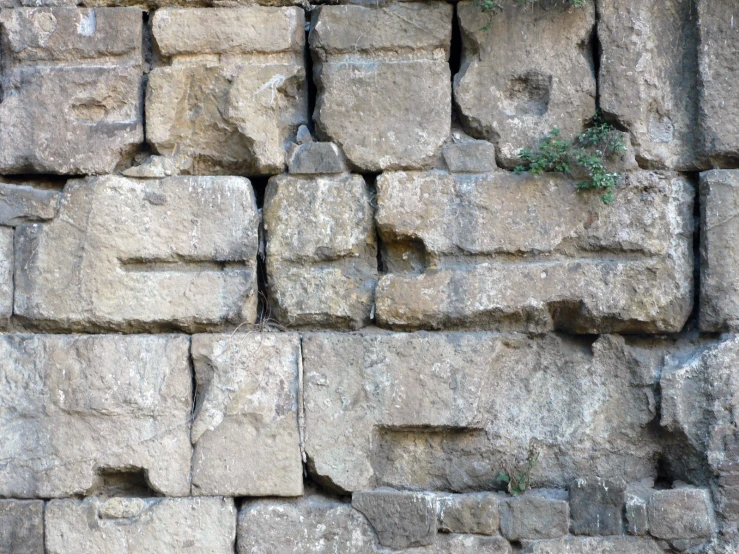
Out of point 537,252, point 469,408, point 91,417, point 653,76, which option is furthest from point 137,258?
point 653,76

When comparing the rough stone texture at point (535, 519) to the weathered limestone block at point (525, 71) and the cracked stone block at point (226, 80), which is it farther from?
the cracked stone block at point (226, 80)

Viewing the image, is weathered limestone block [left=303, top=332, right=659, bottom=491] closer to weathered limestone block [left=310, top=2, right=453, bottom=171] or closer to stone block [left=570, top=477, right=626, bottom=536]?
stone block [left=570, top=477, right=626, bottom=536]

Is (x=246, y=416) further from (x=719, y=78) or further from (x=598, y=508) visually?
(x=719, y=78)

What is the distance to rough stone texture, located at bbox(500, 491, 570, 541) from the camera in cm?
354

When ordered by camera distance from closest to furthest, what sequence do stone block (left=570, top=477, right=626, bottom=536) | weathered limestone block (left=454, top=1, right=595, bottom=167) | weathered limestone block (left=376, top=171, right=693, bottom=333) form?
stone block (left=570, top=477, right=626, bottom=536)
weathered limestone block (left=376, top=171, right=693, bottom=333)
weathered limestone block (left=454, top=1, right=595, bottom=167)

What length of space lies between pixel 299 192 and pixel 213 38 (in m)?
0.80

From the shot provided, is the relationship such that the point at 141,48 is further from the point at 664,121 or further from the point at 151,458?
the point at 664,121

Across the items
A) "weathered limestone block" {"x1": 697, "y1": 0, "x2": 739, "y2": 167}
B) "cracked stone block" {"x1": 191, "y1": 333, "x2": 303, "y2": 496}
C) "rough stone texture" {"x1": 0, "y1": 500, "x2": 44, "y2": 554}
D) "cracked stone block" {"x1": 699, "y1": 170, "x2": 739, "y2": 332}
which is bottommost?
"rough stone texture" {"x1": 0, "y1": 500, "x2": 44, "y2": 554}

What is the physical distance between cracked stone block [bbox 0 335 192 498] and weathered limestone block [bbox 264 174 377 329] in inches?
23.4

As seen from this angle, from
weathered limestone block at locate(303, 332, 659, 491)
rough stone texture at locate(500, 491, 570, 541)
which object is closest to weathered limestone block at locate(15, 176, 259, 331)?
weathered limestone block at locate(303, 332, 659, 491)

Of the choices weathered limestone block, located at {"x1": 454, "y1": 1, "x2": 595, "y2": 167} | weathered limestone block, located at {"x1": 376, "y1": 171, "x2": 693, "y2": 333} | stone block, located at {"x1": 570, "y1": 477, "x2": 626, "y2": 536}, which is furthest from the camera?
weathered limestone block, located at {"x1": 454, "y1": 1, "x2": 595, "y2": 167}

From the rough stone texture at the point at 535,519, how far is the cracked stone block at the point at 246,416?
0.91m

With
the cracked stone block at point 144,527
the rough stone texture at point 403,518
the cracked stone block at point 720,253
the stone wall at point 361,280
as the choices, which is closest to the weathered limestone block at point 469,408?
the stone wall at point 361,280

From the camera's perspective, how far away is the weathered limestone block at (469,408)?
3.63 meters
